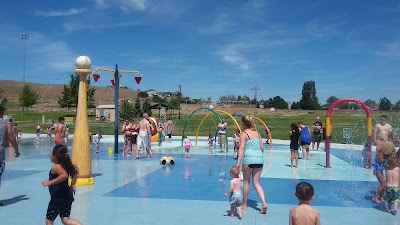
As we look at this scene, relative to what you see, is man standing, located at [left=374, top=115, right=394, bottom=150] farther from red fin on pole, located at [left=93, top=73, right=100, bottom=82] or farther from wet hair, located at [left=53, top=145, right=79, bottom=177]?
red fin on pole, located at [left=93, top=73, right=100, bottom=82]

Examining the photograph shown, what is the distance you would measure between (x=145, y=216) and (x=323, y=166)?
802 cm

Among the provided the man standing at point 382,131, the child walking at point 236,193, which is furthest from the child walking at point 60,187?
the man standing at point 382,131

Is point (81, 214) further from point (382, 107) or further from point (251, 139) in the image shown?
point (382, 107)

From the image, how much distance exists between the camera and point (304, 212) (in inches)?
134

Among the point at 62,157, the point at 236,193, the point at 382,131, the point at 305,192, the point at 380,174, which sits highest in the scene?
the point at 382,131

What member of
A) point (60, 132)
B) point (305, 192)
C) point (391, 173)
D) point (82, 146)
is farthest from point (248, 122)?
point (60, 132)

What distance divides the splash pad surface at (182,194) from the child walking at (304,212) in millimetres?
2552

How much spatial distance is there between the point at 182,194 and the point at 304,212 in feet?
15.6

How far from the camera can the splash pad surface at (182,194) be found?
6.11 m

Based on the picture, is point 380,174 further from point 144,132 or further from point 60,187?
point 144,132

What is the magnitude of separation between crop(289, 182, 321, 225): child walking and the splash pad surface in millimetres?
2552

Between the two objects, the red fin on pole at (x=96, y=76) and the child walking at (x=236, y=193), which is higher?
the red fin on pole at (x=96, y=76)

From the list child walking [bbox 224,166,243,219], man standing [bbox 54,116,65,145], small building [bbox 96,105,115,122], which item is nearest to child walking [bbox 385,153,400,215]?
child walking [bbox 224,166,243,219]

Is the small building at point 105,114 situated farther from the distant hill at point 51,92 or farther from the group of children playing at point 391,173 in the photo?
the distant hill at point 51,92
